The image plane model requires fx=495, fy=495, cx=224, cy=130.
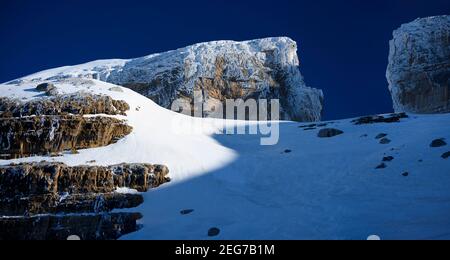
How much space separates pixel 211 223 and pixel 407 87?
2947 inches

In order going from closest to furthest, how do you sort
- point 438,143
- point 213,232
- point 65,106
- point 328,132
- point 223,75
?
1. point 213,232
2. point 438,143
3. point 65,106
4. point 328,132
5. point 223,75

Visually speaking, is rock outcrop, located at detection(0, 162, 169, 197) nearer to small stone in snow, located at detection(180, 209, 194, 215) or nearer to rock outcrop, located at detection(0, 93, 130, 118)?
small stone in snow, located at detection(180, 209, 194, 215)

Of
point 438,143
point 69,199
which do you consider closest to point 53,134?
point 69,199

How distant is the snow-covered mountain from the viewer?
98.0 meters

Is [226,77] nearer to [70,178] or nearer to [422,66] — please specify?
[422,66]

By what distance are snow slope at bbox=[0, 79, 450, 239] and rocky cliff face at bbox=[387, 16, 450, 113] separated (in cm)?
4419

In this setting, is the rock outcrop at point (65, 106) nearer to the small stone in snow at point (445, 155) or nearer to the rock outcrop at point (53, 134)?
the rock outcrop at point (53, 134)

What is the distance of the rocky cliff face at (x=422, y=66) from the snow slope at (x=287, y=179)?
4419cm

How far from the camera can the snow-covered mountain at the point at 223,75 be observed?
98000 millimetres

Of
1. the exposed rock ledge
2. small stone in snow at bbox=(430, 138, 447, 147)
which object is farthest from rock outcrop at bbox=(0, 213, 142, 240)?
small stone in snow at bbox=(430, 138, 447, 147)

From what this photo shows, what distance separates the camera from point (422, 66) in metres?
92.9

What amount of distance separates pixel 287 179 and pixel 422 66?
6620 cm

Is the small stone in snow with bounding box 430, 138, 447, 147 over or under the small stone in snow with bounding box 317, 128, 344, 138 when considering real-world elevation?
over
